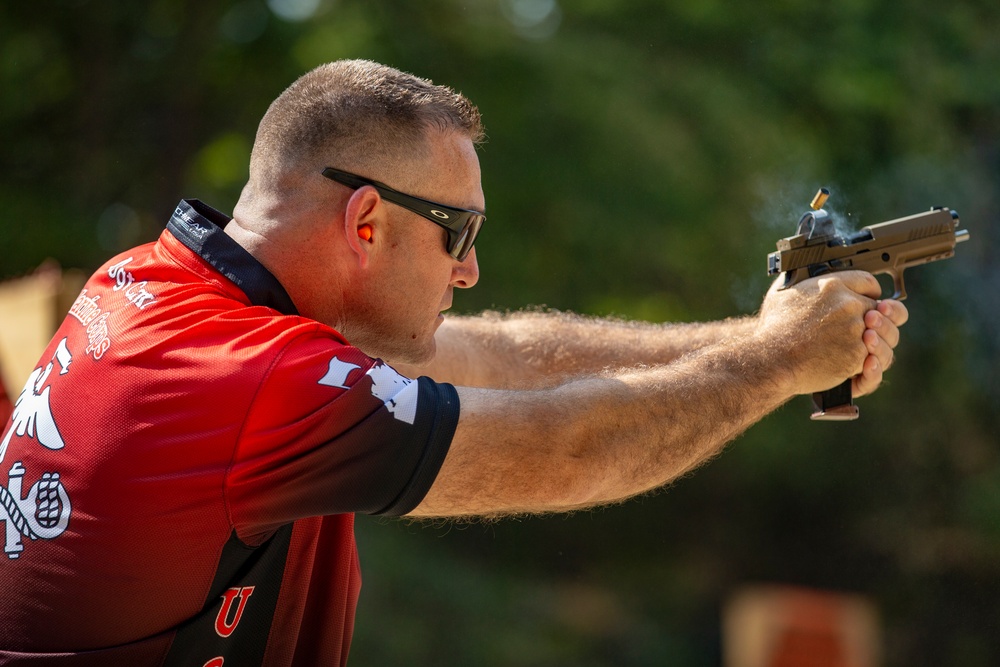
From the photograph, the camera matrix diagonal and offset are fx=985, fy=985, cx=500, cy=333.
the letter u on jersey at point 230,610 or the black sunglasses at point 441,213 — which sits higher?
the black sunglasses at point 441,213

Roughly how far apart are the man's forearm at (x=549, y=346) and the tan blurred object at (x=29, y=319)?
2.18 meters

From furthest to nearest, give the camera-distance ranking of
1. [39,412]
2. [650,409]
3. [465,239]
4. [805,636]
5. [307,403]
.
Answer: [805,636]
[465,239]
[650,409]
[39,412]
[307,403]

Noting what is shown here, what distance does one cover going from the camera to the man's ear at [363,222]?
208 cm

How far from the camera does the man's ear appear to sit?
81.8 inches

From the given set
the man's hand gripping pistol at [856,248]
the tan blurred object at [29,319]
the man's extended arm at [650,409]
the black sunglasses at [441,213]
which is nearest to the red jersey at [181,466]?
the man's extended arm at [650,409]

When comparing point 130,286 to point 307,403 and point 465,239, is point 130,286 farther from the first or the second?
point 465,239

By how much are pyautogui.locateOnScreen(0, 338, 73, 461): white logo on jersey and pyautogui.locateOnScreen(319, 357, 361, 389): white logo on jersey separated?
1.70 ft

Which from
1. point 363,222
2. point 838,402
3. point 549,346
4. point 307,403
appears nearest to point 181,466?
point 307,403

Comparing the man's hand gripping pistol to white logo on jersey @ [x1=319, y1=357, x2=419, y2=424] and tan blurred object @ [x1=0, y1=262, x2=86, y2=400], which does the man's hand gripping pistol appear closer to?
white logo on jersey @ [x1=319, y1=357, x2=419, y2=424]

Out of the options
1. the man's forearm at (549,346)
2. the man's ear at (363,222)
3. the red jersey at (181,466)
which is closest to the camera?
the red jersey at (181,466)

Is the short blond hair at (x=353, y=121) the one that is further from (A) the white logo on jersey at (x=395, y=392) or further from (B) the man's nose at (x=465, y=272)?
(A) the white logo on jersey at (x=395, y=392)

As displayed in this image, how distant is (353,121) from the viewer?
2.14 m

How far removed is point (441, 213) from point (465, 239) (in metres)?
0.09

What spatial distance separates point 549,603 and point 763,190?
385 centimetres
